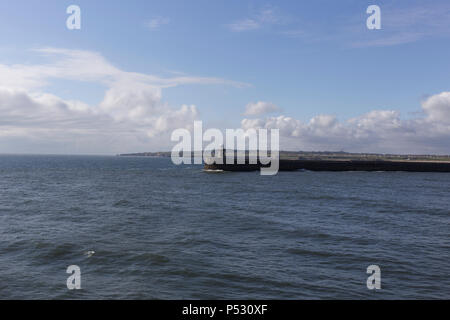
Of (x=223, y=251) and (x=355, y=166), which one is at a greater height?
(x=355, y=166)

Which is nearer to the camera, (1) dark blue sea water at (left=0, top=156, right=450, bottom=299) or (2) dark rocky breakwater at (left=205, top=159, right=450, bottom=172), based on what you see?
(1) dark blue sea water at (left=0, top=156, right=450, bottom=299)

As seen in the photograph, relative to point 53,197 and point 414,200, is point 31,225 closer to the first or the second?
point 53,197

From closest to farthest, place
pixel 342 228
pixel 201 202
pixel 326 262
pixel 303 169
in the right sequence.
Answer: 1. pixel 326 262
2. pixel 342 228
3. pixel 201 202
4. pixel 303 169

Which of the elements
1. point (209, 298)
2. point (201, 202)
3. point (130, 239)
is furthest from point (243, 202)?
point (209, 298)

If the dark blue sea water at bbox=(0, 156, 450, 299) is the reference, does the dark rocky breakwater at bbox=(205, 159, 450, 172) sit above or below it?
above

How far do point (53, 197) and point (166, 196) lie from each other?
603 inches

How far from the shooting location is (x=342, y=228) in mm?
27453

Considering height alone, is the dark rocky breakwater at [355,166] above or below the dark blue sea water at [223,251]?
above

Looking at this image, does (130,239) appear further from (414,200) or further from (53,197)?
(414,200)

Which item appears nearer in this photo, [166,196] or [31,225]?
[31,225]

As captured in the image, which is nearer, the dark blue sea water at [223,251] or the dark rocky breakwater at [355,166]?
the dark blue sea water at [223,251]

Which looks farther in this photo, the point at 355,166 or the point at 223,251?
the point at 355,166
